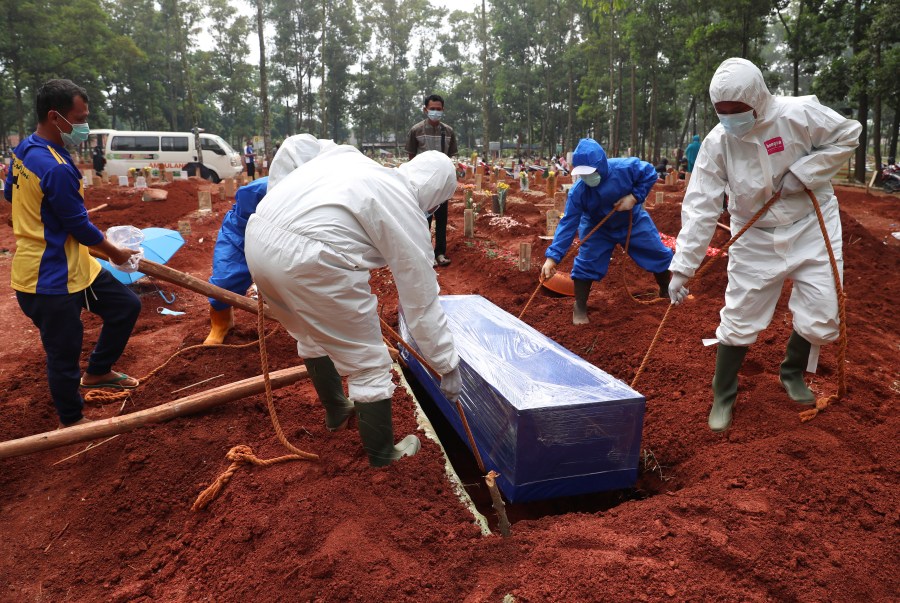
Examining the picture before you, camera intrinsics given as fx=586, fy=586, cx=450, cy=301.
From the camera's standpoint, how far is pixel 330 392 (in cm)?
301

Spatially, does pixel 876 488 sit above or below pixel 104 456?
above

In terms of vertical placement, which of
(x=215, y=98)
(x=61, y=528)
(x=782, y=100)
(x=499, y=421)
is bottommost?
(x=61, y=528)

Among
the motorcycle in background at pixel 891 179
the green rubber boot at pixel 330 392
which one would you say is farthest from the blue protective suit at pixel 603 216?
the motorcycle in background at pixel 891 179

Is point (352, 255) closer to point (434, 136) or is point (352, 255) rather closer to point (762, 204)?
point (762, 204)

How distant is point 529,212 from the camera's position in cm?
1171

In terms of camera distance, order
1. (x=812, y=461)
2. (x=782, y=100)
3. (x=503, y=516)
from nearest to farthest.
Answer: (x=503, y=516), (x=812, y=461), (x=782, y=100)

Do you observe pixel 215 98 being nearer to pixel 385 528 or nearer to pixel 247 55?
pixel 247 55

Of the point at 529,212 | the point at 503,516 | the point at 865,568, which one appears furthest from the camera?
the point at 529,212

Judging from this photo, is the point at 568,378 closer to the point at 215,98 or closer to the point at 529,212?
the point at 529,212

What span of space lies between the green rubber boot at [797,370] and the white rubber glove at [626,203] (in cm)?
175

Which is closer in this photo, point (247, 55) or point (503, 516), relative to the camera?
point (503, 516)

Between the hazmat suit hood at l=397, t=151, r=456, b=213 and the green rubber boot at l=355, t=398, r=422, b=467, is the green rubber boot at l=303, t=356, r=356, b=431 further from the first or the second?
the hazmat suit hood at l=397, t=151, r=456, b=213

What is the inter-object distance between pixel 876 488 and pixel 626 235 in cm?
281

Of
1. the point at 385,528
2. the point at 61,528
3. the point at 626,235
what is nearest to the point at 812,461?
the point at 385,528
